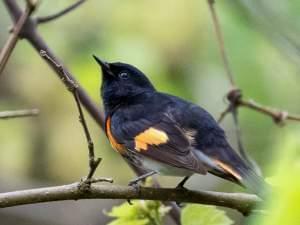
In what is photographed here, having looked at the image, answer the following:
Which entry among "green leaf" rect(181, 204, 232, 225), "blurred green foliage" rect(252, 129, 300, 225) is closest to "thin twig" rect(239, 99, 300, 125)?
"green leaf" rect(181, 204, 232, 225)

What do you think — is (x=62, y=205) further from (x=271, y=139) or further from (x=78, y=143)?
(x=271, y=139)

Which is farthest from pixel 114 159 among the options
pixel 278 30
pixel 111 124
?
pixel 278 30

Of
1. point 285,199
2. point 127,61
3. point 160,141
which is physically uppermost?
point 285,199

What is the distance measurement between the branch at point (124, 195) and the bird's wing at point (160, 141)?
0.10m

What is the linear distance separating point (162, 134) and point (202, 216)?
2.14 feet

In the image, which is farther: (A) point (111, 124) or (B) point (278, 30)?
(A) point (111, 124)

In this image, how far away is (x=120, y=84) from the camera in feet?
10.4

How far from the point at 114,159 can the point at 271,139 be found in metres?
1.13

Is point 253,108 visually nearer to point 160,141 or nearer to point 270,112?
point 270,112

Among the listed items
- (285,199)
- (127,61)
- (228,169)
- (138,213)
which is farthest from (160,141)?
(127,61)

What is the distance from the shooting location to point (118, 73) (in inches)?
126

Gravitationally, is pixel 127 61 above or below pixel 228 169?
below

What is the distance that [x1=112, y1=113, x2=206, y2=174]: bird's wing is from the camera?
2.35 m

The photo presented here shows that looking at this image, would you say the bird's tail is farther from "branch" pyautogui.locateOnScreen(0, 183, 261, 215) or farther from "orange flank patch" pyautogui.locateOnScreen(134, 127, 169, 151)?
"orange flank patch" pyautogui.locateOnScreen(134, 127, 169, 151)
